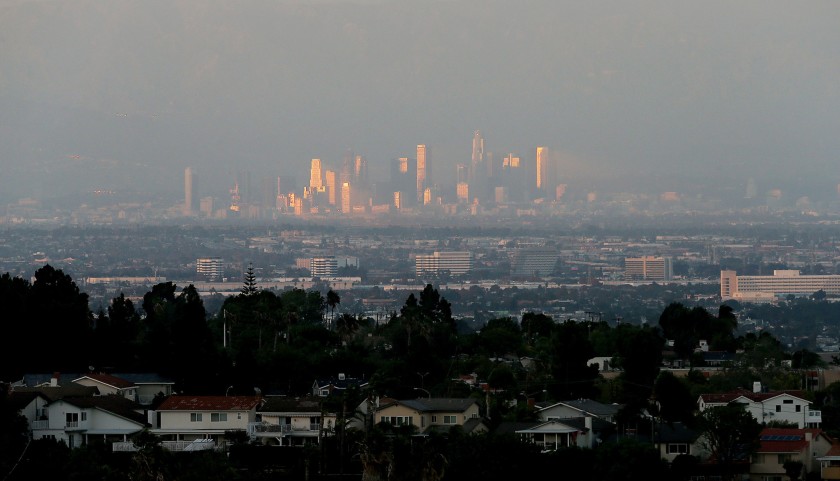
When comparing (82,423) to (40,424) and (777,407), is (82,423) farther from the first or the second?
(777,407)

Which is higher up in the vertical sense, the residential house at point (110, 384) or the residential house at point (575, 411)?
the residential house at point (110, 384)

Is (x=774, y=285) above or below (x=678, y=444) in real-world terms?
below

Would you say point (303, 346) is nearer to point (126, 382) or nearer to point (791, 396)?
point (126, 382)

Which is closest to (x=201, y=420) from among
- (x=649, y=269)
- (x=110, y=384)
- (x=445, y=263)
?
(x=110, y=384)

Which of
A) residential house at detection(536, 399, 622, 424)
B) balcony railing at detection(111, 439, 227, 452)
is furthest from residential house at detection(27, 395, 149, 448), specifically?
residential house at detection(536, 399, 622, 424)

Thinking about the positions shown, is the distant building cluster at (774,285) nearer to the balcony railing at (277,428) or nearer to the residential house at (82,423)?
the balcony railing at (277,428)

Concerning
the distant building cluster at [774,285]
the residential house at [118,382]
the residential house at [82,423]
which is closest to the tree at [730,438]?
the residential house at [82,423]

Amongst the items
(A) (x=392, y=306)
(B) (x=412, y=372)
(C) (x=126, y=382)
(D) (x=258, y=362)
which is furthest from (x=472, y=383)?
(A) (x=392, y=306)
